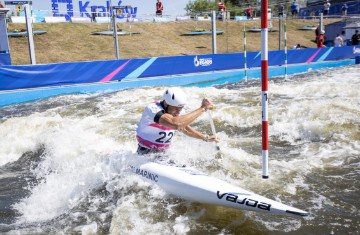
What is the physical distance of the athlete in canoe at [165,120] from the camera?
4.75 metres

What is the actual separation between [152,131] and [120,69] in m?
10.3

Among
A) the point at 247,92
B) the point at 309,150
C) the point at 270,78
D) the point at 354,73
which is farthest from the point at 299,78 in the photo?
the point at 309,150

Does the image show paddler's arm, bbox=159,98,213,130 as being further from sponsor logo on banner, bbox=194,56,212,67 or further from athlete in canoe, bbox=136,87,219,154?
sponsor logo on banner, bbox=194,56,212,67

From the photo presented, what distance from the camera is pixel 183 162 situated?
5.69 meters

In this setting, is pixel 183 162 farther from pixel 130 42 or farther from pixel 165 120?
pixel 130 42

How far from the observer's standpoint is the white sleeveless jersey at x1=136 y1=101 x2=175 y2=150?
4.97 meters

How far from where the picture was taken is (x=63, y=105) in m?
12.5

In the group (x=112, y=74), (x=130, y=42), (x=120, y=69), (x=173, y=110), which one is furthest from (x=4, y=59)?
(x=130, y=42)

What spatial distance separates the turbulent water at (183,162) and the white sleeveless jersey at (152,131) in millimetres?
257

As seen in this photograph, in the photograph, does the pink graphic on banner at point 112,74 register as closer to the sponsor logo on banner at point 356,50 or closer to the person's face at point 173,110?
the person's face at point 173,110

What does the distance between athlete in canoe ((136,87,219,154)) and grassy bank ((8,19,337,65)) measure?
61.8 ft

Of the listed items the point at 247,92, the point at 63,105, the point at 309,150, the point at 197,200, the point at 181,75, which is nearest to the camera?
the point at 197,200

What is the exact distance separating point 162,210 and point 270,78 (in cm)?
1449

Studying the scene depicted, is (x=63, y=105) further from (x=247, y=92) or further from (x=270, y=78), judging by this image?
(x=270, y=78)
